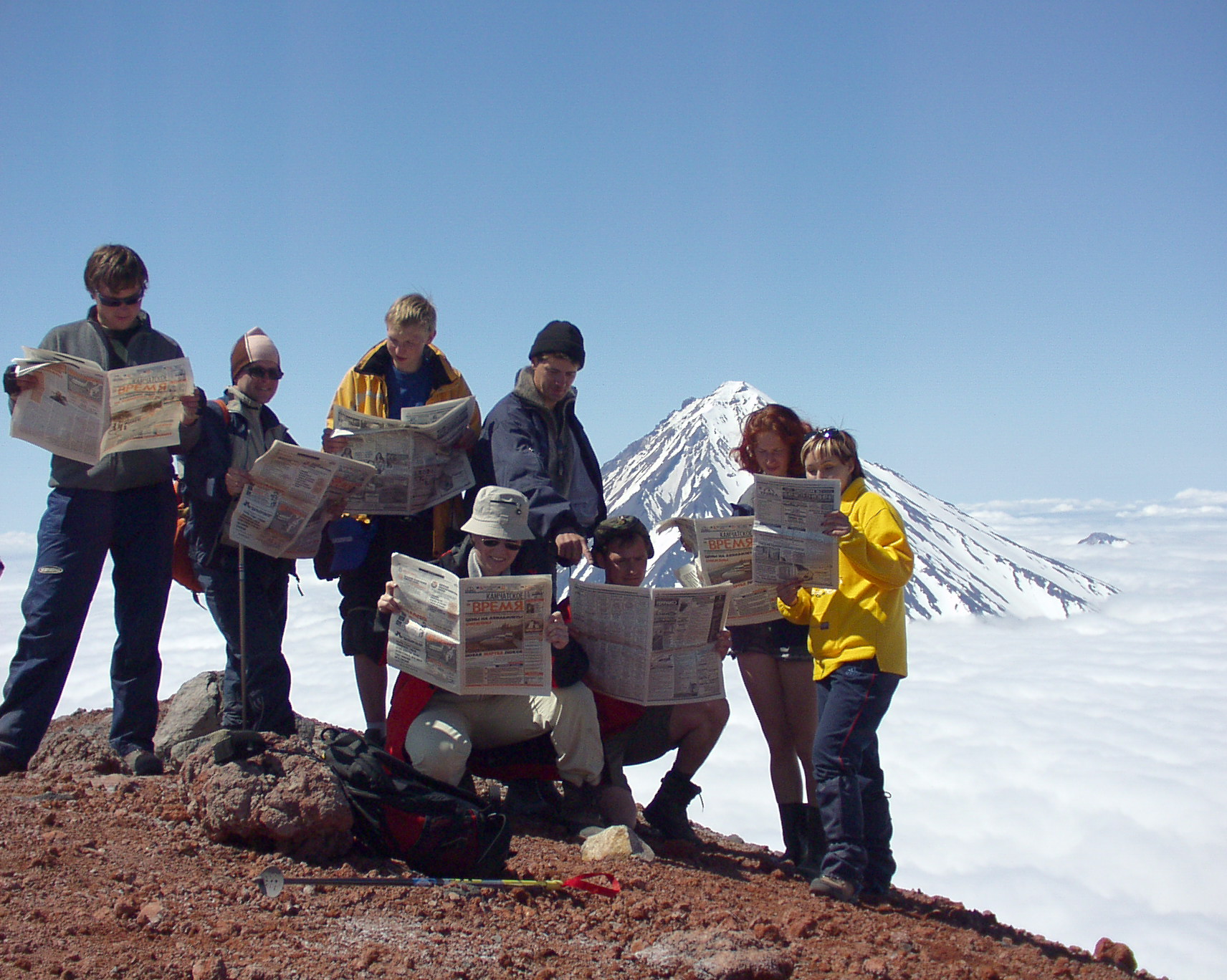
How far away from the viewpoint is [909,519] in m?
143

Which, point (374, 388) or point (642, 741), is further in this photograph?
point (374, 388)

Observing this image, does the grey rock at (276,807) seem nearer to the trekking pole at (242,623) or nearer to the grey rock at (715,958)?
the trekking pole at (242,623)

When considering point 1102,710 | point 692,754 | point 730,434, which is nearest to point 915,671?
point 1102,710

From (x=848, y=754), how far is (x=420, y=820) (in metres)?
1.57

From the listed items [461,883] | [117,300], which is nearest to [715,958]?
[461,883]

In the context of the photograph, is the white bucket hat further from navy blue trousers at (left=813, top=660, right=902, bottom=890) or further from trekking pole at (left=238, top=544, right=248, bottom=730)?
navy blue trousers at (left=813, top=660, right=902, bottom=890)

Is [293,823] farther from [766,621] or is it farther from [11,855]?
[766,621]

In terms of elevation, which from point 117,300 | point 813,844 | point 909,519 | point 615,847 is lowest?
point 813,844

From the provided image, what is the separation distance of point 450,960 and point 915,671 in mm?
144946

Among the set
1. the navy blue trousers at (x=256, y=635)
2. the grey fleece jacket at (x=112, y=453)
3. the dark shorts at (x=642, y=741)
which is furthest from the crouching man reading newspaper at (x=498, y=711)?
the grey fleece jacket at (x=112, y=453)

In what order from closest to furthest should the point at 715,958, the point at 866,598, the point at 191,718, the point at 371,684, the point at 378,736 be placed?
the point at 715,958 < the point at 866,598 < the point at 378,736 < the point at 371,684 < the point at 191,718

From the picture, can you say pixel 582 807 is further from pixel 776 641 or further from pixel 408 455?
pixel 408 455

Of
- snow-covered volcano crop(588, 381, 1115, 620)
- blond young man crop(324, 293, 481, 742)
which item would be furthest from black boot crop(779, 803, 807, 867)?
snow-covered volcano crop(588, 381, 1115, 620)

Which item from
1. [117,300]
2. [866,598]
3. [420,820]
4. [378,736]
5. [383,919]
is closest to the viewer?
[383,919]
